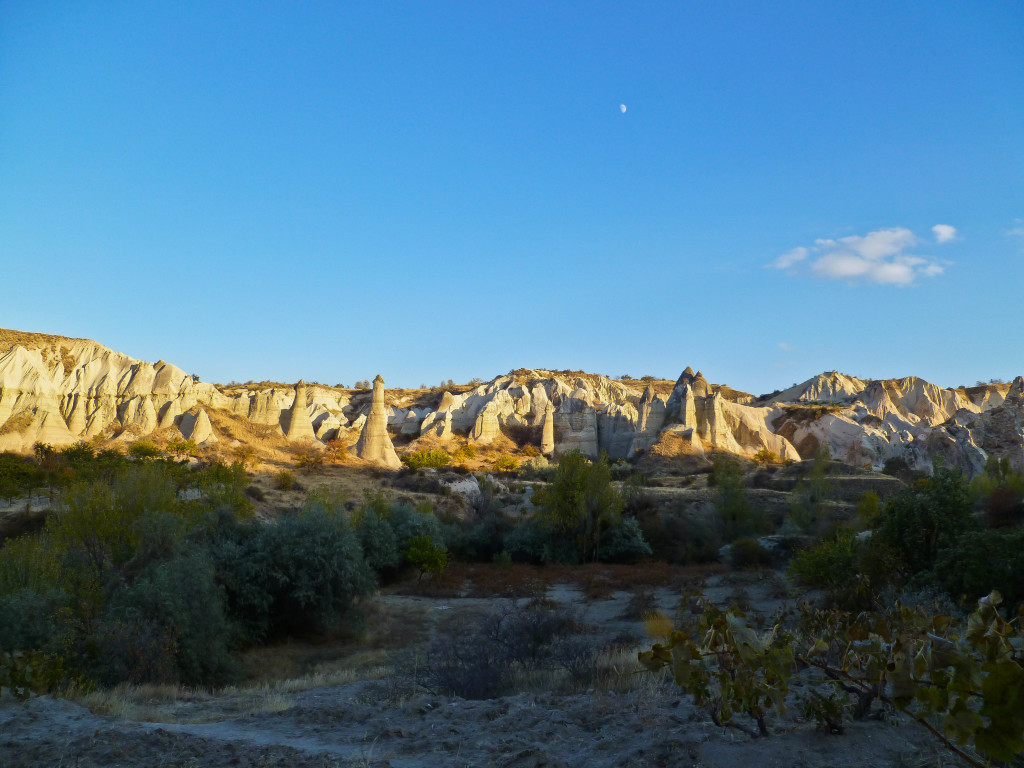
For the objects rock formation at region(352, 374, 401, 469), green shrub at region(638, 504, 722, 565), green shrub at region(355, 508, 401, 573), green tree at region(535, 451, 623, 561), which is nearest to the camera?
green shrub at region(355, 508, 401, 573)

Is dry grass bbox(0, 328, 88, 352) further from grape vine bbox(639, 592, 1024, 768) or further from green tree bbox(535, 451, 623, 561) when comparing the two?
grape vine bbox(639, 592, 1024, 768)

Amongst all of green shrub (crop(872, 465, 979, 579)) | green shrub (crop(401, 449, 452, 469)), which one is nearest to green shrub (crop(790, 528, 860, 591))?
green shrub (crop(872, 465, 979, 579))

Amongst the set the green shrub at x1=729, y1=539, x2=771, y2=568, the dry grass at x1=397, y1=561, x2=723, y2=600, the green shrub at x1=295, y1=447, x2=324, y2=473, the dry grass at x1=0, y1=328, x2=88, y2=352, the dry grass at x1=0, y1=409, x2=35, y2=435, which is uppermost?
the dry grass at x1=0, y1=328, x2=88, y2=352

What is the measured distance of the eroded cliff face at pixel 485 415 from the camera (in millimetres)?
44125

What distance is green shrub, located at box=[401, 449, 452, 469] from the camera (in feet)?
147

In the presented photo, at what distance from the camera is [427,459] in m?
46.1

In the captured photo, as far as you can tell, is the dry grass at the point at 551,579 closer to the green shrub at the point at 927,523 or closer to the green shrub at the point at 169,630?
the green shrub at the point at 927,523

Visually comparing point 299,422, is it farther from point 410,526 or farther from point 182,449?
point 410,526

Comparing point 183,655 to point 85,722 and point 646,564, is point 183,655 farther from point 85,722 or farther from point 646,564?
point 646,564

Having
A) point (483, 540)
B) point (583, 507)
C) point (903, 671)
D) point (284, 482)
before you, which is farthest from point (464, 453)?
point (903, 671)

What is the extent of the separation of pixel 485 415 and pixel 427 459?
12881 mm

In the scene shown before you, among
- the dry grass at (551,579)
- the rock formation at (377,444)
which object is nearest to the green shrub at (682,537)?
the dry grass at (551,579)

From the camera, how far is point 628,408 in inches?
2304

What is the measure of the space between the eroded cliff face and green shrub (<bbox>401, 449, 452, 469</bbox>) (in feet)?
4.46
